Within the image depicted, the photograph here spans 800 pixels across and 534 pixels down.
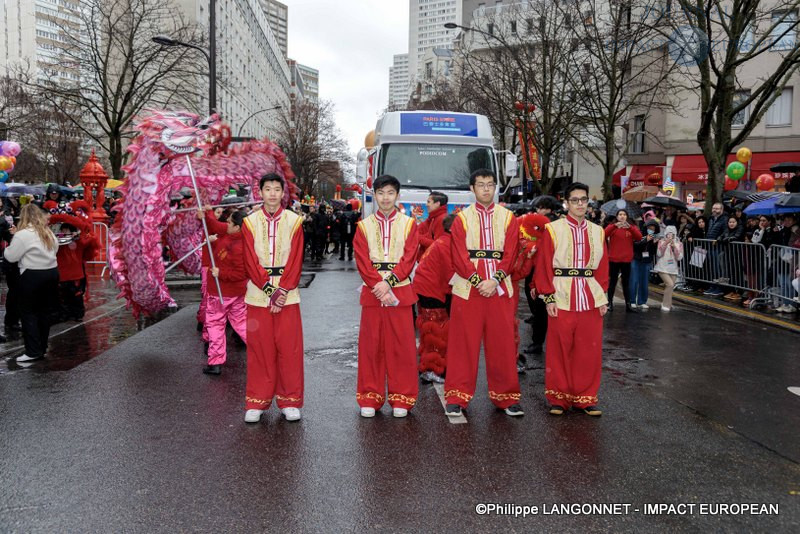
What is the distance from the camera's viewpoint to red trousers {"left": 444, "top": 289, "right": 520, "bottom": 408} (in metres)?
5.52

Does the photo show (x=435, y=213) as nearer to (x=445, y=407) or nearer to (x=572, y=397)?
(x=445, y=407)

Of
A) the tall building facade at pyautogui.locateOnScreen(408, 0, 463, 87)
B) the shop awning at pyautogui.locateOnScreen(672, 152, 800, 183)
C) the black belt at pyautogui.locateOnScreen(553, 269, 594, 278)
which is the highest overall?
the tall building facade at pyautogui.locateOnScreen(408, 0, 463, 87)

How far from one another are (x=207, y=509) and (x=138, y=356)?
4.59m

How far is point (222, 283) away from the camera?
7203mm

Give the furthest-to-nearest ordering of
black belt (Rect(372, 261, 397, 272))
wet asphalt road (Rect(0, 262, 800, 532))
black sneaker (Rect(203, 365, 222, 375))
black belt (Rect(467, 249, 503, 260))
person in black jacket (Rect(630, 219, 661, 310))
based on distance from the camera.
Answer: person in black jacket (Rect(630, 219, 661, 310)) → black sneaker (Rect(203, 365, 222, 375)) → black belt (Rect(467, 249, 503, 260)) → black belt (Rect(372, 261, 397, 272)) → wet asphalt road (Rect(0, 262, 800, 532))

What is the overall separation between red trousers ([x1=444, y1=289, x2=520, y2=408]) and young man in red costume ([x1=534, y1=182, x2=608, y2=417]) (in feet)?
1.15

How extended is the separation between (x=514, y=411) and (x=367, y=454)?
1457 mm

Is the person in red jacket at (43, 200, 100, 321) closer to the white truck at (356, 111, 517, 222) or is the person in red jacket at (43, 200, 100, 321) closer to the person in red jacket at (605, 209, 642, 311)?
the white truck at (356, 111, 517, 222)

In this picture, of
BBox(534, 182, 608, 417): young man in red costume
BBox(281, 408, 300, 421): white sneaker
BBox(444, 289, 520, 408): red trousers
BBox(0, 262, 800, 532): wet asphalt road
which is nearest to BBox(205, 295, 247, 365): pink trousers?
BBox(0, 262, 800, 532): wet asphalt road

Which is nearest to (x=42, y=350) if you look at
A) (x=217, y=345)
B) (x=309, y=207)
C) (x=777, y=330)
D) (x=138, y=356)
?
(x=138, y=356)

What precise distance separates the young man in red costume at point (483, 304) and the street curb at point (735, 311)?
21.0ft

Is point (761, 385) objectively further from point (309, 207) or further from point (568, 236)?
point (309, 207)

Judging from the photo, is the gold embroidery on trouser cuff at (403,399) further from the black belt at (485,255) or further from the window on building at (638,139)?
the window on building at (638,139)

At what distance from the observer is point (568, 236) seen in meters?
5.65
